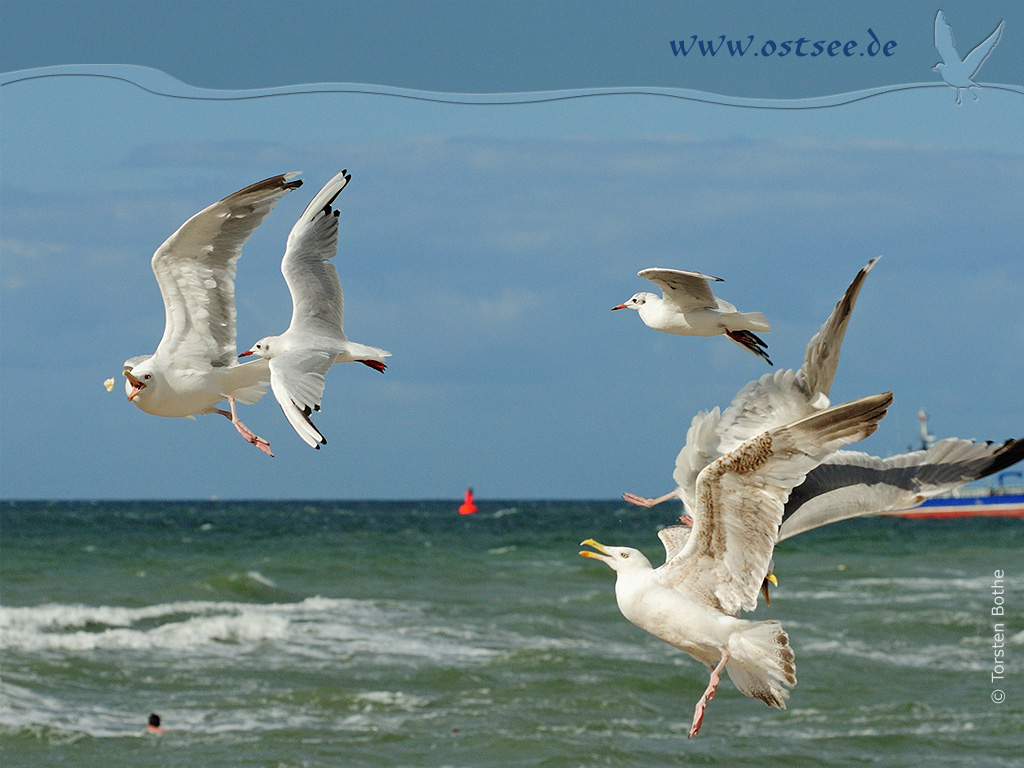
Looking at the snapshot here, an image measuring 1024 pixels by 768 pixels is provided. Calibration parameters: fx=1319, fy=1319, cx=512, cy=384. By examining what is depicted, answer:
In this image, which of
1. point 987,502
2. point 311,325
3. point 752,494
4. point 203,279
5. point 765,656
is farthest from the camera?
point 987,502

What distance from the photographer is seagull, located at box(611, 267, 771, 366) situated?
21.1ft

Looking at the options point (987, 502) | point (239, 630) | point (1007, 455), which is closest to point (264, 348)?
point (1007, 455)

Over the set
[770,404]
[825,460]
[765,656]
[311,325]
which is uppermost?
[311,325]

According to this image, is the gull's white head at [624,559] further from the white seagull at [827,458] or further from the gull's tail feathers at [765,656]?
the gull's tail feathers at [765,656]

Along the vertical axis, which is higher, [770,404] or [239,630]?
[770,404]

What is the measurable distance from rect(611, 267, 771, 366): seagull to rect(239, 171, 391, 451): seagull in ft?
5.02

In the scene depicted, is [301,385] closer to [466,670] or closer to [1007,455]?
[1007,455]

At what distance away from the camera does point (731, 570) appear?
15.7 ft

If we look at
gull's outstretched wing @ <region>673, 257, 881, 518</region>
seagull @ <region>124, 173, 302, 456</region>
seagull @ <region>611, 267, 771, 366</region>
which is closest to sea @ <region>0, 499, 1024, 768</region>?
seagull @ <region>611, 267, 771, 366</region>

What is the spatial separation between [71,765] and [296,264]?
31.3ft

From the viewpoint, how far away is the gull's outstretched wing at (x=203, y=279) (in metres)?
5.50

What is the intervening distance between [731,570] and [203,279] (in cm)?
252

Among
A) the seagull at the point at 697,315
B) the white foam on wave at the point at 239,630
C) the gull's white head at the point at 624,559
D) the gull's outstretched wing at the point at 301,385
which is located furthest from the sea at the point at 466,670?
the gull's outstretched wing at the point at 301,385

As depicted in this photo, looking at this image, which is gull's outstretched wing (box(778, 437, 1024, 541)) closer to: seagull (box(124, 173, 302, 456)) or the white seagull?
the white seagull
